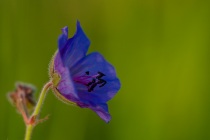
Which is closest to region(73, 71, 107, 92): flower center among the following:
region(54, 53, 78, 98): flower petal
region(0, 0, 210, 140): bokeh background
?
region(54, 53, 78, 98): flower petal

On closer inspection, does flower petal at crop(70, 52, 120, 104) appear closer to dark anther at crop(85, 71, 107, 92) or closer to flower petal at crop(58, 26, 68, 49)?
dark anther at crop(85, 71, 107, 92)

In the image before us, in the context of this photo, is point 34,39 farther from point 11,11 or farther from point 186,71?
point 186,71

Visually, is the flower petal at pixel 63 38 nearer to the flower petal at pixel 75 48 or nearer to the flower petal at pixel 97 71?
the flower petal at pixel 75 48

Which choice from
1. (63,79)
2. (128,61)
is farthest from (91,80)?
(128,61)

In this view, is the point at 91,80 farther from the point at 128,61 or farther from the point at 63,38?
the point at 128,61

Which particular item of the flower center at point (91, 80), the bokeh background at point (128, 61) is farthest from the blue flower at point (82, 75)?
the bokeh background at point (128, 61)

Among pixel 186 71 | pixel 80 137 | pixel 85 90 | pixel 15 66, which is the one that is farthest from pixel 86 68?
pixel 186 71
